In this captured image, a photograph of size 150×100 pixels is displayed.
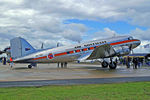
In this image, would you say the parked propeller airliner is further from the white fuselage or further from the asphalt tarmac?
the asphalt tarmac

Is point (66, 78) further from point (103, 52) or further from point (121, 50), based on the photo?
point (121, 50)

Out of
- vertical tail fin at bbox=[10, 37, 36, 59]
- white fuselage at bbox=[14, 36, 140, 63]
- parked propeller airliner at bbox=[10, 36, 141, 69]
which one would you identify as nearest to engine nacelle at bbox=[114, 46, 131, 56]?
parked propeller airliner at bbox=[10, 36, 141, 69]

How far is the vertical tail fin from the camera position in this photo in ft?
85.5

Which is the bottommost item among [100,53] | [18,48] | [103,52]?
[100,53]

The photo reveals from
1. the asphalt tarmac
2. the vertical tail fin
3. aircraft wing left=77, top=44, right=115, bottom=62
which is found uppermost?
the vertical tail fin

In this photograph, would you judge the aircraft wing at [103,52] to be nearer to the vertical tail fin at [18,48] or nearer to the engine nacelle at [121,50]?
the engine nacelle at [121,50]

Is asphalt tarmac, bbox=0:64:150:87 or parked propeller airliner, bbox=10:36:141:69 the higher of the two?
parked propeller airliner, bbox=10:36:141:69

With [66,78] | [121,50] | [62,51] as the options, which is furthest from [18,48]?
[121,50]

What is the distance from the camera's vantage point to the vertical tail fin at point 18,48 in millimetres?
26062

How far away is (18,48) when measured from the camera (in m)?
26.3

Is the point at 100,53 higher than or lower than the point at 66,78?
higher

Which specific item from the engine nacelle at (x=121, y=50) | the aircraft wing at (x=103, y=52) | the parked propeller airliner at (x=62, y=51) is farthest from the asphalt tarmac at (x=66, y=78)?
the parked propeller airliner at (x=62, y=51)

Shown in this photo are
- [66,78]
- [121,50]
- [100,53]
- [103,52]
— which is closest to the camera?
[66,78]

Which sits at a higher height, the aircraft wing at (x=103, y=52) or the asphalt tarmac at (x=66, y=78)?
the aircraft wing at (x=103, y=52)
